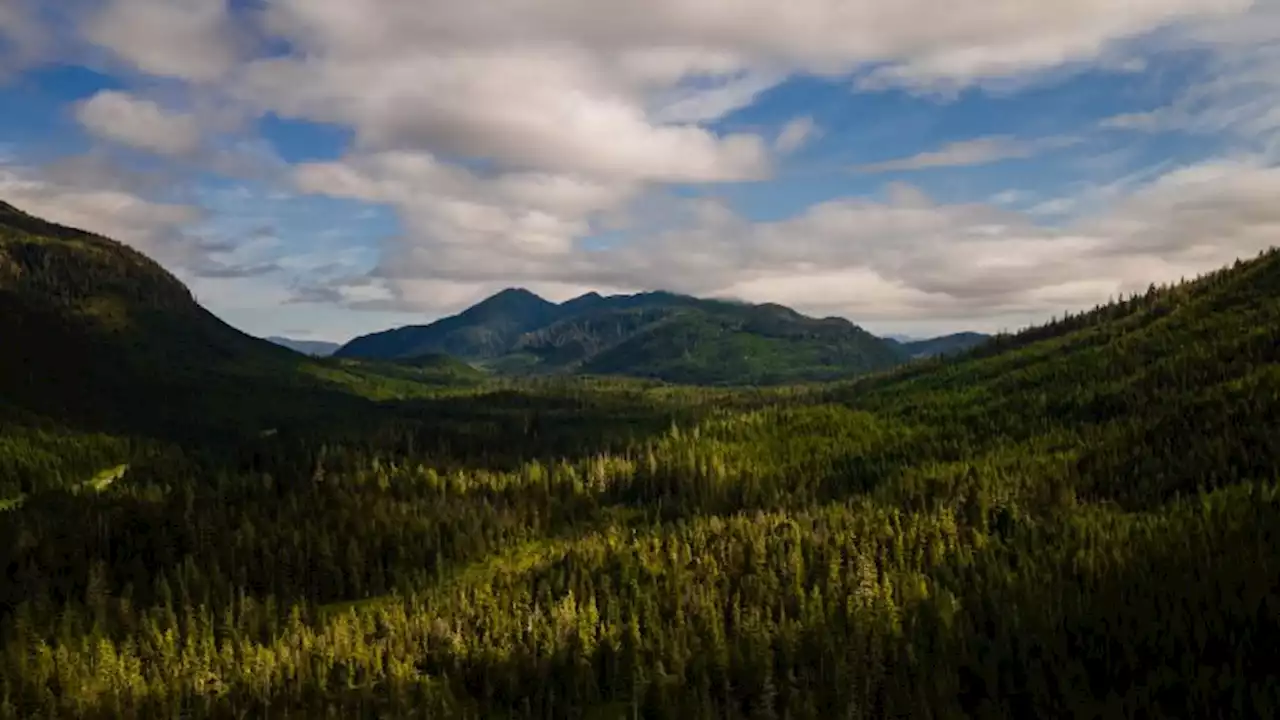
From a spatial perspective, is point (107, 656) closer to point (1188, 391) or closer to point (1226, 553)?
point (1226, 553)

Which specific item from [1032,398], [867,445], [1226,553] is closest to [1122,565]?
[1226,553]

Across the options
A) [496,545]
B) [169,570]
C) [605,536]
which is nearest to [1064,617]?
[605,536]

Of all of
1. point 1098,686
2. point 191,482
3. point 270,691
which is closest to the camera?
point 1098,686

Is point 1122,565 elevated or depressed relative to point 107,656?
elevated

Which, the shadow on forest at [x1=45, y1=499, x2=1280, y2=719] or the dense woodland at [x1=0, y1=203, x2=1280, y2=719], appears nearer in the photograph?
the shadow on forest at [x1=45, y1=499, x2=1280, y2=719]

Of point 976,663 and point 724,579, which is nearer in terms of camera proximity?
point 976,663

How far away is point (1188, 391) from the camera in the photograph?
A: 5330 inches

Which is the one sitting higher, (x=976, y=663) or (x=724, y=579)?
(x=976, y=663)

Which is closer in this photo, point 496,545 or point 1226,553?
point 1226,553

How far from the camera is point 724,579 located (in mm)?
86438

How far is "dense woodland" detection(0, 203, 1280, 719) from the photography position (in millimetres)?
54469

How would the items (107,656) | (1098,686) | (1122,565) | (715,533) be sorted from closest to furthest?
(1098,686), (1122,565), (107,656), (715,533)

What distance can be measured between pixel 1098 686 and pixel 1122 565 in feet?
52.7

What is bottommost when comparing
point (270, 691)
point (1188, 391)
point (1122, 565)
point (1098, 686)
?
point (270, 691)
